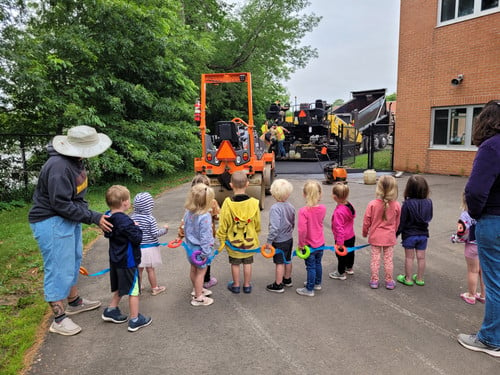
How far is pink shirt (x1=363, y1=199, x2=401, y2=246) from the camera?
14.5 ft

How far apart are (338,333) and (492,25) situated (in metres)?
12.1

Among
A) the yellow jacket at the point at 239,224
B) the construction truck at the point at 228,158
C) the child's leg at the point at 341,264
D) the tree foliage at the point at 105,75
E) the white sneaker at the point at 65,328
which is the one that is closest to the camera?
the white sneaker at the point at 65,328

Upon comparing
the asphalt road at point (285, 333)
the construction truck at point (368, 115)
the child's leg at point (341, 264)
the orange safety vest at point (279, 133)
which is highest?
the construction truck at point (368, 115)

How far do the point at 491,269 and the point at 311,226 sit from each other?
1774 mm

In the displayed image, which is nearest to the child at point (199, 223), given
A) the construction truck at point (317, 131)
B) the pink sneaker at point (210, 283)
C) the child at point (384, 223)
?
the pink sneaker at point (210, 283)

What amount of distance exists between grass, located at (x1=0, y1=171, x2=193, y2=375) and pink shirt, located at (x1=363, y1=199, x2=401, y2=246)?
3.71 meters

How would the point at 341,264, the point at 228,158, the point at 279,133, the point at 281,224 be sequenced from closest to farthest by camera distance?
1. the point at 281,224
2. the point at 341,264
3. the point at 228,158
4. the point at 279,133

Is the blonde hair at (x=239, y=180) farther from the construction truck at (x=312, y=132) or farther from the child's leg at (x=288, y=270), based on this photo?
the construction truck at (x=312, y=132)

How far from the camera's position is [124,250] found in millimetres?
3525

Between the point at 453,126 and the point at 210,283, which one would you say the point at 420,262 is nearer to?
the point at 210,283

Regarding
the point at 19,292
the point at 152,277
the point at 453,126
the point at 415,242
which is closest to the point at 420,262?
the point at 415,242

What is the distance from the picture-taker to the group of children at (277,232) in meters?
3.97

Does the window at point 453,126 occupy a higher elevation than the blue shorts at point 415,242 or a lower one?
higher

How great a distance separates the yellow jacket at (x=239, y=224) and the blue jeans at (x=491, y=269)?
7.14ft
